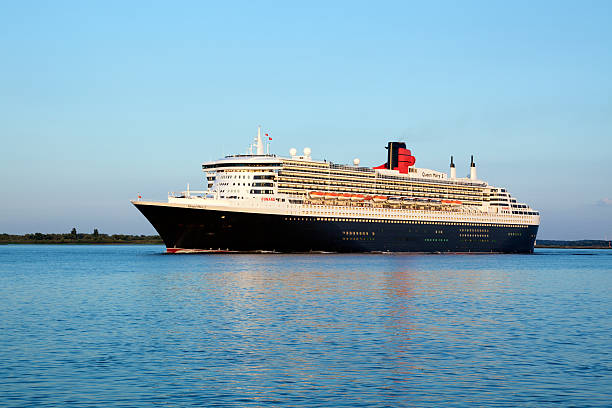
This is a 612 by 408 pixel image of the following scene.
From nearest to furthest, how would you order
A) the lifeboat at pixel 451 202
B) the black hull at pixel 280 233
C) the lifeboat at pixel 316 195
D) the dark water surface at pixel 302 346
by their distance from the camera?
the dark water surface at pixel 302 346
the black hull at pixel 280 233
the lifeboat at pixel 316 195
the lifeboat at pixel 451 202

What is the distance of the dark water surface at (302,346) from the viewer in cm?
2083

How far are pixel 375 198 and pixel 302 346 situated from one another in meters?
95.4

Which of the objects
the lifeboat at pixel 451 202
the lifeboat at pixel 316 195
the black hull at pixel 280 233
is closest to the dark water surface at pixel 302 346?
the black hull at pixel 280 233

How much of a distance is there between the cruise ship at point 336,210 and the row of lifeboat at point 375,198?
185mm

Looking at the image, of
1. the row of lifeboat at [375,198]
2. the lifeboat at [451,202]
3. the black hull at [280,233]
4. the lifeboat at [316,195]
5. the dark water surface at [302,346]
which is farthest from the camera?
the lifeboat at [451,202]

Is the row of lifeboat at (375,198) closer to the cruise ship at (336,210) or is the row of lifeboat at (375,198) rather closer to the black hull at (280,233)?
the cruise ship at (336,210)

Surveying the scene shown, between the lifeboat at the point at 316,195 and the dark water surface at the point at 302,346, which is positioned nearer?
the dark water surface at the point at 302,346

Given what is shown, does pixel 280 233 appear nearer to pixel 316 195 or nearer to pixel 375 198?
pixel 316 195

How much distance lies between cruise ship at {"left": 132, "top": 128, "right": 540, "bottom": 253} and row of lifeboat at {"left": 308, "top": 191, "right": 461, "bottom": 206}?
0.18 m

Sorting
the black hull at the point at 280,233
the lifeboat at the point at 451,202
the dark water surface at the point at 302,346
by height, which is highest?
the lifeboat at the point at 451,202

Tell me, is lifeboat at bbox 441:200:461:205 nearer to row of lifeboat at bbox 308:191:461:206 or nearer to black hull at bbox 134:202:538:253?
row of lifeboat at bbox 308:191:461:206

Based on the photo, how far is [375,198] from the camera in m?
123

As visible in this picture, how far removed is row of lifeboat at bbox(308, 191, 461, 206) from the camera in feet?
371

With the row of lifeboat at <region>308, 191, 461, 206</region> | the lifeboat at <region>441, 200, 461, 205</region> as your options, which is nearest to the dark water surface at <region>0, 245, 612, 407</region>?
the row of lifeboat at <region>308, 191, 461, 206</region>
